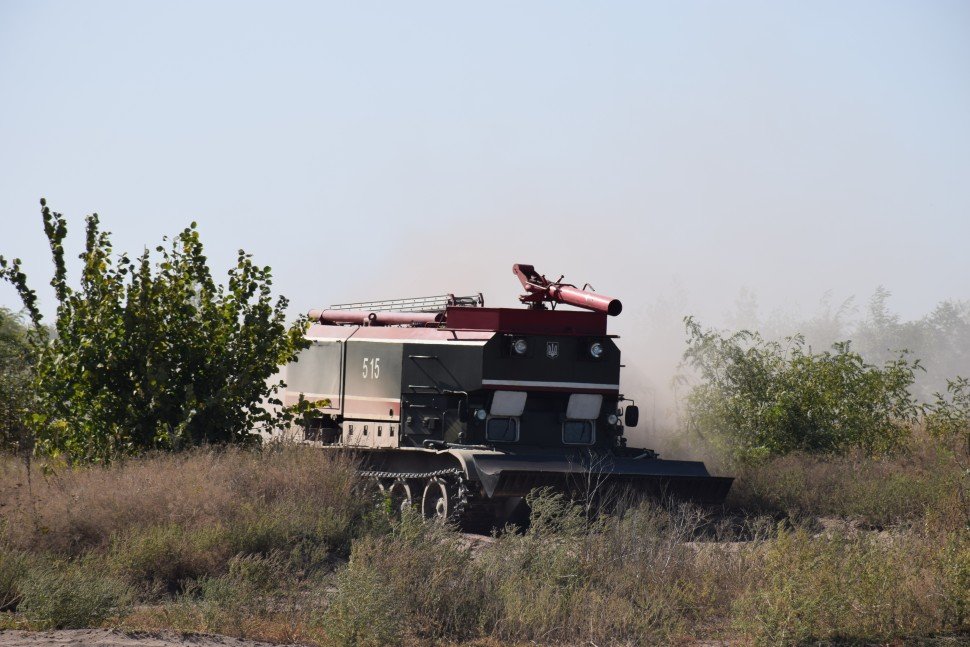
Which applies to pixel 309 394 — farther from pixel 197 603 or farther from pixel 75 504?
pixel 197 603

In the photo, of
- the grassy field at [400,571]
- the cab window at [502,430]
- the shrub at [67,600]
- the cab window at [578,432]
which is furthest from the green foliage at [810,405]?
the shrub at [67,600]

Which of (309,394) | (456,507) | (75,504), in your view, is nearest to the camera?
(75,504)

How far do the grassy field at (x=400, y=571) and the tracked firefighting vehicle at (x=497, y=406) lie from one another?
1097 mm

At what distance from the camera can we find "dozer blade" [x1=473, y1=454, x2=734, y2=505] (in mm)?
14367

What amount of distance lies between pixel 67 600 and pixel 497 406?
7.65 m

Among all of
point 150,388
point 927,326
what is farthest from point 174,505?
point 927,326

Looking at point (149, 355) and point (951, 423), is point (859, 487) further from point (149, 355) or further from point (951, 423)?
point (149, 355)

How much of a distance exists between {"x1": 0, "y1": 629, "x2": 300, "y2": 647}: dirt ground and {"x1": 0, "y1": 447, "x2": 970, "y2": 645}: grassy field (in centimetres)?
27

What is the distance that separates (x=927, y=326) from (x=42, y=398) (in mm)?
93726

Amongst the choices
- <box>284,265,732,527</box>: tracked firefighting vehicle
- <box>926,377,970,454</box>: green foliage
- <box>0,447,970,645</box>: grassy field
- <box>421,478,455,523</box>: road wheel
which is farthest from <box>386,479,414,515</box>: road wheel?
<box>926,377,970,454</box>: green foliage

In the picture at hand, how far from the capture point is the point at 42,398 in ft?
52.4

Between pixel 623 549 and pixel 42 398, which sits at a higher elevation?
pixel 42 398

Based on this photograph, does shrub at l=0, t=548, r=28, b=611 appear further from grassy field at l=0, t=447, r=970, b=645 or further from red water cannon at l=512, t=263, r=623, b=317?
red water cannon at l=512, t=263, r=623, b=317

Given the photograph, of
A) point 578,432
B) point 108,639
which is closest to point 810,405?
point 578,432
